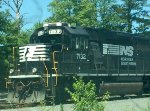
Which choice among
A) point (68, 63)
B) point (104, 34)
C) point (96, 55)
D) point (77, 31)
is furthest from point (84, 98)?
point (104, 34)

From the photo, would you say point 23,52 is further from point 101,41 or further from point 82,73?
point 101,41

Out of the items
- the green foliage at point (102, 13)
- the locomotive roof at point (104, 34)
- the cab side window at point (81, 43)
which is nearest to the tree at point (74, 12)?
the green foliage at point (102, 13)

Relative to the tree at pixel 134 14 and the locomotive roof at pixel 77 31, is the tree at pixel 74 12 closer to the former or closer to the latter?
the tree at pixel 134 14

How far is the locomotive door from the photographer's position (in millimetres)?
21688

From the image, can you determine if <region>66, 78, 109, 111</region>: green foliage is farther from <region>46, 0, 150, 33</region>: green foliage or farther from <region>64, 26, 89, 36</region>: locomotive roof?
<region>46, 0, 150, 33</region>: green foliage

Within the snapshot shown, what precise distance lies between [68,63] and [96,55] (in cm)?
235

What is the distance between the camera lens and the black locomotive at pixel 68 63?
1945cm

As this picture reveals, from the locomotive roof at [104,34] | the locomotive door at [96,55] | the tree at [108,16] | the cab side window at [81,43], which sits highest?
the tree at [108,16]

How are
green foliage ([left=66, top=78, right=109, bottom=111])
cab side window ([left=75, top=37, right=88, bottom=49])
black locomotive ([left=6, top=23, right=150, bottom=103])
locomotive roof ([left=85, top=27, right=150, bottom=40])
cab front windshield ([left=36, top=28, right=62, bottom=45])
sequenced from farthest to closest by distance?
locomotive roof ([left=85, top=27, right=150, bottom=40]) < cab side window ([left=75, top=37, right=88, bottom=49]) < cab front windshield ([left=36, top=28, right=62, bottom=45]) < black locomotive ([left=6, top=23, right=150, bottom=103]) < green foliage ([left=66, top=78, right=109, bottom=111])

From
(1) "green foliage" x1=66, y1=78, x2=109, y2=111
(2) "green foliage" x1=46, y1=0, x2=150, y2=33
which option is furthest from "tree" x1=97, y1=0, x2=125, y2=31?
(1) "green foliage" x1=66, y1=78, x2=109, y2=111

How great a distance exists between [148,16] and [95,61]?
33702 millimetres

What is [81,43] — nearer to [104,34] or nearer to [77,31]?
[77,31]

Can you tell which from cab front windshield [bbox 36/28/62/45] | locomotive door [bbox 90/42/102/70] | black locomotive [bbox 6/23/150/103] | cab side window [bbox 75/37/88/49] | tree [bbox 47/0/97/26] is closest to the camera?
black locomotive [bbox 6/23/150/103]

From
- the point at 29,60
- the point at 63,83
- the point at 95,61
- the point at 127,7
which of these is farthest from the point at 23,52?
→ the point at 127,7
